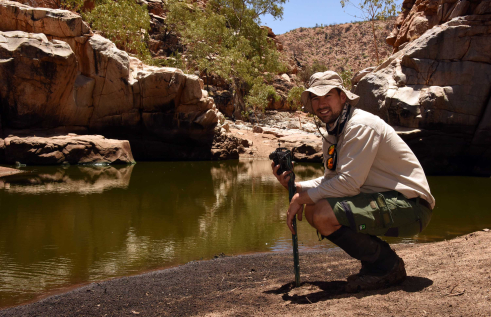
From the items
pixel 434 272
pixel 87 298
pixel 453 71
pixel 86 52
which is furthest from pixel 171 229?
pixel 86 52

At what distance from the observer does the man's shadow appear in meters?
2.70

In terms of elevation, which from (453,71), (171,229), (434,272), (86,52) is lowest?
(171,229)

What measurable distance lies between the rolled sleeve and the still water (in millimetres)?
2537

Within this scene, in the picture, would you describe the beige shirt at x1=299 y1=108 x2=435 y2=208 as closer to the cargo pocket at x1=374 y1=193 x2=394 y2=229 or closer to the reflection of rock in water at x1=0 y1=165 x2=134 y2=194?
the cargo pocket at x1=374 y1=193 x2=394 y2=229

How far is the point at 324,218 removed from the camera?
8.94ft

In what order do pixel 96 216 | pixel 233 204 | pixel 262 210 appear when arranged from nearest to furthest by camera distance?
pixel 96 216 → pixel 262 210 → pixel 233 204

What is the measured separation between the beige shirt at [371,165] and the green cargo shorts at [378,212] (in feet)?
0.18

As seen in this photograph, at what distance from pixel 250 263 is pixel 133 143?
16891mm

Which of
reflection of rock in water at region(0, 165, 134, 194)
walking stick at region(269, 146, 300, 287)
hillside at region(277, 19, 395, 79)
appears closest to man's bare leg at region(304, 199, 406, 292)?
walking stick at region(269, 146, 300, 287)

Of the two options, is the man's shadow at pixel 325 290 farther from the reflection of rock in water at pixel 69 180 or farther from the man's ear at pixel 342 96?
the reflection of rock in water at pixel 69 180

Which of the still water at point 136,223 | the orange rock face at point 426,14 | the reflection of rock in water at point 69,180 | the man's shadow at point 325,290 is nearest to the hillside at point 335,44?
the orange rock face at point 426,14

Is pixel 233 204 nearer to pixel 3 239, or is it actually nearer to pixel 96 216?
pixel 96 216

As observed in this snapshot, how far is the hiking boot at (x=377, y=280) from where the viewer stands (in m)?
2.75

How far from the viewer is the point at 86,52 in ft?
58.7
